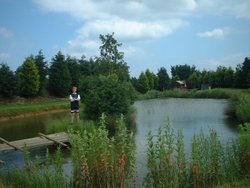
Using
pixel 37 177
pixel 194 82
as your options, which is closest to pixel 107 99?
pixel 37 177

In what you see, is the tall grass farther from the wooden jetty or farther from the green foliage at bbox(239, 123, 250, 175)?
the wooden jetty

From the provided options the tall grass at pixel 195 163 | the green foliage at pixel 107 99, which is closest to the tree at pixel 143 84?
the green foliage at pixel 107 99

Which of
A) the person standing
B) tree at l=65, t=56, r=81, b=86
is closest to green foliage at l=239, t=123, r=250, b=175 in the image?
the person standing

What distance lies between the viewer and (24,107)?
146ft

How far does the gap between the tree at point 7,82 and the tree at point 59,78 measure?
1059 centimetres

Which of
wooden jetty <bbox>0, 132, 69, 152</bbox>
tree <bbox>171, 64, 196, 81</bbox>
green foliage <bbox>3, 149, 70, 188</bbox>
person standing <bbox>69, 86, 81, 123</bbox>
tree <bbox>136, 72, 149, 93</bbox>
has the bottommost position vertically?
wooden jetty <bbox>0, 132, 69, 152</bbox>

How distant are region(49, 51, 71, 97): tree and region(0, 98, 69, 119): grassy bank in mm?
2582

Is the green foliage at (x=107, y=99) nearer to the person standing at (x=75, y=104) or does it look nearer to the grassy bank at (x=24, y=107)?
the person standing at (x=75, y=104)

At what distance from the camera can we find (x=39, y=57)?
6134cm

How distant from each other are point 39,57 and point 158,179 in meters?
55.1

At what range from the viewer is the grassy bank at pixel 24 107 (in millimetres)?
40903

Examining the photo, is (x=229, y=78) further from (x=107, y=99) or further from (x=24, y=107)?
(x=107, y=99)

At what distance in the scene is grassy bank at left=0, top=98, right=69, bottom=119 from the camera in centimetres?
4090

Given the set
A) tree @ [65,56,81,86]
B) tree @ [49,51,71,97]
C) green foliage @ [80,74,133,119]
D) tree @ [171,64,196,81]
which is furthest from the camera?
tree @ [171,64,196,81]
